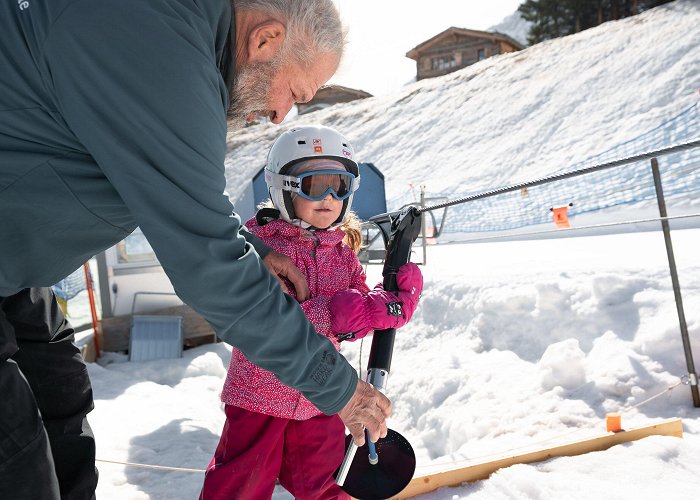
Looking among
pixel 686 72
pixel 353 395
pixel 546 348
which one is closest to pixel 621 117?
pixel 686 72

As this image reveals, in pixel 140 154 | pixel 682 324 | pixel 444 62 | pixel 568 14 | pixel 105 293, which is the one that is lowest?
pixel 682 324

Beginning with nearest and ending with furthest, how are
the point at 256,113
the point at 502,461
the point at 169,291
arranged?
the point at 256,113 → the point at 502,461 → the point at 169,291

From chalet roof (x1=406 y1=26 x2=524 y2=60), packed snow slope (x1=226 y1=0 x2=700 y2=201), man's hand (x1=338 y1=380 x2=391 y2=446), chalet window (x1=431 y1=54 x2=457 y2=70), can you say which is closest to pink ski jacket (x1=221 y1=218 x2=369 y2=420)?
man's hand (x1=338 y1=380 x2=391 y2=446)

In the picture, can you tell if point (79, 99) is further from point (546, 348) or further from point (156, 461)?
point (546, 348)

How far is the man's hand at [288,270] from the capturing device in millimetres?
1905

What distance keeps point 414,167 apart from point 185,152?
72.9 feet

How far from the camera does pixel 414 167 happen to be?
74.5ft

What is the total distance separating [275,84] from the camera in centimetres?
130

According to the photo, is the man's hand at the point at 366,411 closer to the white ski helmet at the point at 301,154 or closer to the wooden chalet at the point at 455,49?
the white ski helmet at the point at 301,154

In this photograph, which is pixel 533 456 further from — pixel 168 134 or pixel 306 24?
pixel 168 134

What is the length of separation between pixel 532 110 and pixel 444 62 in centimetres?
1468

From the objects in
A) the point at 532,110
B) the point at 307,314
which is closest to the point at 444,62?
the point at 532,110

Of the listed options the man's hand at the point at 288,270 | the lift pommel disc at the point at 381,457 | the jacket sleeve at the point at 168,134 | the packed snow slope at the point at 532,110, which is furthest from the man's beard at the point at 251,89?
the packed snow slope at the point at 532,110

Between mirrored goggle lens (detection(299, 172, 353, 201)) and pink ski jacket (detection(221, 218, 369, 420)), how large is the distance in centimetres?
14
